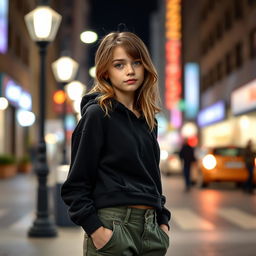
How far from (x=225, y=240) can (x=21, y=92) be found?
36.6 metres

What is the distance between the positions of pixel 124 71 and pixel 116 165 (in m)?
0.47

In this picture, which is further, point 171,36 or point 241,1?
point 171,36

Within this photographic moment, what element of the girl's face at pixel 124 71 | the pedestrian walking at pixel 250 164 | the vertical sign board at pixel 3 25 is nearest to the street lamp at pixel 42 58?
the girl's face at pixel 124 71

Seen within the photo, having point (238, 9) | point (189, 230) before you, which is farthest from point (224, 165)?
point (238, 9)

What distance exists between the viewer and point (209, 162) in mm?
23516

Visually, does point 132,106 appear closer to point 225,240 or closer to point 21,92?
point 225,240

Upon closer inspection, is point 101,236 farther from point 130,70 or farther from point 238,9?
point 238,9

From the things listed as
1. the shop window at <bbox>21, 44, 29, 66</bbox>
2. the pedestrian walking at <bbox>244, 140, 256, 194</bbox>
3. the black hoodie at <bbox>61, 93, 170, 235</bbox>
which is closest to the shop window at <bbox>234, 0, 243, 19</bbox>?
the shop window at <bbox>21, 44, 29, 66</bbox>

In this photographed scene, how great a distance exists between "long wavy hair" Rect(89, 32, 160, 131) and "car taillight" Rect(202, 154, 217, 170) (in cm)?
1987

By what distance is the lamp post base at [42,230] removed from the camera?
35.3 feet

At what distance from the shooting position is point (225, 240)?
1016cm

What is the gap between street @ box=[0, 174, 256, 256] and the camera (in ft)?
30.2

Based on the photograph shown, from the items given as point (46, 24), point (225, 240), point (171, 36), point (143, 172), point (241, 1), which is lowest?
point (225, 240)

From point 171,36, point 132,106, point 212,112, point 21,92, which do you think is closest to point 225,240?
point 132,106
